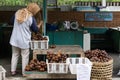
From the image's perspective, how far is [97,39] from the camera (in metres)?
14.0

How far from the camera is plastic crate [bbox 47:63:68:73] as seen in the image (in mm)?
7976

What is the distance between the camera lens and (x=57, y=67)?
8.02m

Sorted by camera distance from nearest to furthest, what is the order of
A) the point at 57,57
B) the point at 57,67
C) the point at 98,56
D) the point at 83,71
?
1. the point at 83,71
2. the point at 57,67
3. the point at 57,57
4. the point at 98,56

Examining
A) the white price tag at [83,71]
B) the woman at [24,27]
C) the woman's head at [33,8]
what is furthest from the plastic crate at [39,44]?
the white price tag at [83,71]

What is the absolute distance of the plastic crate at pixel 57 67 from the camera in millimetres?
7976

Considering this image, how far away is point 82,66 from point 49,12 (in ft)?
21.9

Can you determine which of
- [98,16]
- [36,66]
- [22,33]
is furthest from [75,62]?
[98,16]

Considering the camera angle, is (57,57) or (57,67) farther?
(57,57)

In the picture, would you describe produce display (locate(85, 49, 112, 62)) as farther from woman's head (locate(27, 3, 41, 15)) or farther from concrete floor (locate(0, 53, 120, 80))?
woman's head (locate(27, 3, 41, 15))

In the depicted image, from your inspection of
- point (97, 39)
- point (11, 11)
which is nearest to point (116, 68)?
point (97, 39)

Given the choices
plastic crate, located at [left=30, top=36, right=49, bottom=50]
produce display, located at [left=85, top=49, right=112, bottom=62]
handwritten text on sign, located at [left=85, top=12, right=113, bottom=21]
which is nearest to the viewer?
produce display, located at [left=85, top=49, right=112, bottom=62]

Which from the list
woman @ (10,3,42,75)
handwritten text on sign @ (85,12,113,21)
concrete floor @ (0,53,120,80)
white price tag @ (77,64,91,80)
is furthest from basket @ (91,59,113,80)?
handwritten text on sign @ (85,12,113,21)

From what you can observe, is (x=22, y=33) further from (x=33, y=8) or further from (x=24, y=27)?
(x=33, y=8)

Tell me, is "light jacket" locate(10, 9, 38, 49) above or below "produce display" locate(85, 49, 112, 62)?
above
